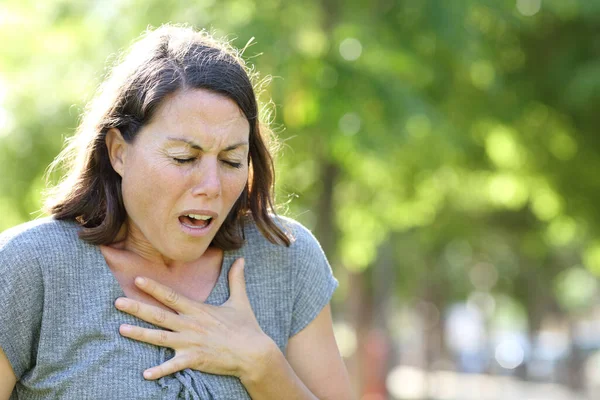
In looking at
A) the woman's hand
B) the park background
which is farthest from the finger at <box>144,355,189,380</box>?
the park background

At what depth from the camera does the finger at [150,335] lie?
2.48 m

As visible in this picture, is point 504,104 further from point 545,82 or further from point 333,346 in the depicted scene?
point 333,346

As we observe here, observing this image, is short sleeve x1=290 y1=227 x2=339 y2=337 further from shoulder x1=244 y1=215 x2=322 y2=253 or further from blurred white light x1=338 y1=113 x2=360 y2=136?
blurred white light x1=338 y1=113 x2=360 y2=136

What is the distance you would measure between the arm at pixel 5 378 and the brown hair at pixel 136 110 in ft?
1.30

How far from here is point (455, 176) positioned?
11.7 metres

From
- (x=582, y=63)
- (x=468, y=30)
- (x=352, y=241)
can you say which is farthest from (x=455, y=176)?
(x=468, y=30)

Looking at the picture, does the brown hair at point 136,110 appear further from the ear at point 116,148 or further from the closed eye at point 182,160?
the closed eye at point 182,160

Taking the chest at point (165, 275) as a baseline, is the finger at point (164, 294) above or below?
below

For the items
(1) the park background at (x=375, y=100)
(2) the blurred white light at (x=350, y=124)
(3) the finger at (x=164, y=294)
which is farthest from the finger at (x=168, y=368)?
(2) the blurred white light at (x=350, y=124)

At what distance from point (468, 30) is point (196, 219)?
5.77 meters

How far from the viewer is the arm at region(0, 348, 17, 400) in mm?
2379

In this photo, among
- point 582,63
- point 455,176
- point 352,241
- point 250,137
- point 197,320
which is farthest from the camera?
point 352,241

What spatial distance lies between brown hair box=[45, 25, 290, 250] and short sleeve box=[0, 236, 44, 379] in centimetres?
19

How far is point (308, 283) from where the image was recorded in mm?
2865
